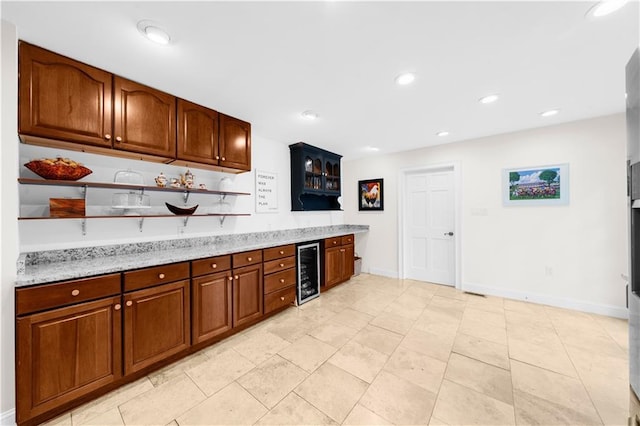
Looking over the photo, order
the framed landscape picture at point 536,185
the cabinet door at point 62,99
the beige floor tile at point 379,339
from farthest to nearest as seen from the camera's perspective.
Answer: the framed landscape picture at point 536,185 < the beige floor tile at point 379,339 < the cabinet door at point 62,99

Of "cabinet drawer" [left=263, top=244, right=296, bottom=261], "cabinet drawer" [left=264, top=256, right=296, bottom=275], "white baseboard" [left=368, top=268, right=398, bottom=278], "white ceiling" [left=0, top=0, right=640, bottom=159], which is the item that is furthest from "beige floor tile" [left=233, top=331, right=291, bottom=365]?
"white baseboard" [left=368, top=268, right=398, bottom=278]

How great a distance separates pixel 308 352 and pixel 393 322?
1.13 m

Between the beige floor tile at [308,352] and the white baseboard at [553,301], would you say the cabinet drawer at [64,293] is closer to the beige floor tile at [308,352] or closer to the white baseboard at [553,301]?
the beige floor tile at [308,352]

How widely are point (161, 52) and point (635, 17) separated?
119 inches

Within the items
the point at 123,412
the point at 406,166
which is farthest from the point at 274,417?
the point at 406,166

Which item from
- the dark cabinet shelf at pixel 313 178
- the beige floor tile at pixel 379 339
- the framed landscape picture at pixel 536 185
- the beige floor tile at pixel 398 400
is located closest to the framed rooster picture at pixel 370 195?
the dark cabinet shelf at pixel 313 178

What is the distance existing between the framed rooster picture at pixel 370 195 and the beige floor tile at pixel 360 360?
2970 mm

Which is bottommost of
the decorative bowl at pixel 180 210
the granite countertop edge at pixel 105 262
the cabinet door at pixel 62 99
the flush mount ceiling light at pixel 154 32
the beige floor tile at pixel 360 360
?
the beige floor tile at pixel 360 360

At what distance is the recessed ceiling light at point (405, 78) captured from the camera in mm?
1960

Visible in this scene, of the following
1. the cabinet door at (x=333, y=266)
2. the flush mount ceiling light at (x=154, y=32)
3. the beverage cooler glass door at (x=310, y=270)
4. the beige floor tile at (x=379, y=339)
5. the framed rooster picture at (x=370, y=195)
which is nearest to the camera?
the flush mount ceiling light at (x=154, y=32)

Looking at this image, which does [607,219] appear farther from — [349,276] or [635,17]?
[349,276]

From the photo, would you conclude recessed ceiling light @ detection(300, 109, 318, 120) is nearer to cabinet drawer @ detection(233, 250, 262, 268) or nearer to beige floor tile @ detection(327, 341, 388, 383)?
cabinet drawer @ detection(233, 250, 262, 268)

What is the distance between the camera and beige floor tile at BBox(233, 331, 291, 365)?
212 cm

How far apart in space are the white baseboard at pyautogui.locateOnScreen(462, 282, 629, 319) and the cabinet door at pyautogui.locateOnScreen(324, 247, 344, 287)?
79.8 inches
